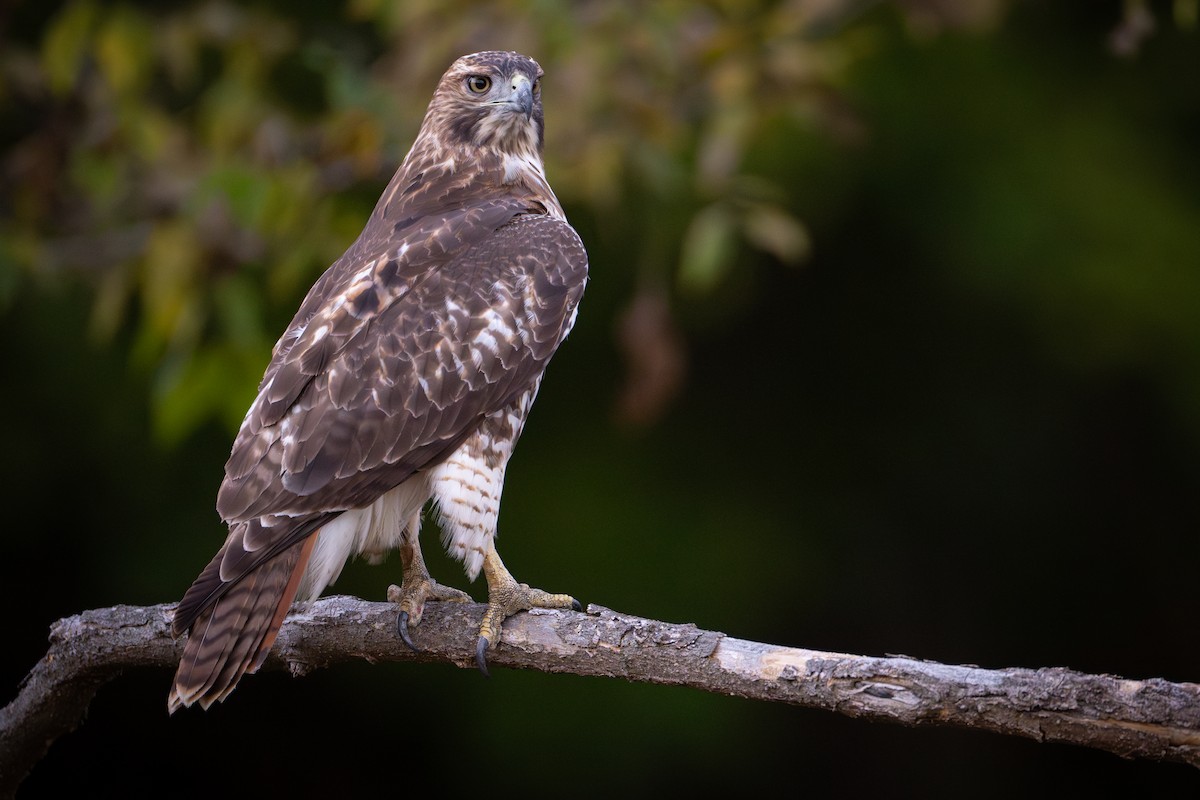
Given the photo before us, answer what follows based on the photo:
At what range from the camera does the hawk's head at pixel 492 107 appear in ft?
13.2

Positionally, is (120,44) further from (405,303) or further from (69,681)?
(69,681)

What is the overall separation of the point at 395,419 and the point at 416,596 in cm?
47

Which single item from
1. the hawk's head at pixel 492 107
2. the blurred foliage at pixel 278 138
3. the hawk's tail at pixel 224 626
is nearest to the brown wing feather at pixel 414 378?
the hawk's tail at pixel 224 626

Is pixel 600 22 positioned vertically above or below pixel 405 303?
above

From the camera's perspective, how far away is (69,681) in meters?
3.29

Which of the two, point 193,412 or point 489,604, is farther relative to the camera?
point 193,412

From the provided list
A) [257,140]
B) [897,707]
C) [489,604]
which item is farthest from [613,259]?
[897,707]

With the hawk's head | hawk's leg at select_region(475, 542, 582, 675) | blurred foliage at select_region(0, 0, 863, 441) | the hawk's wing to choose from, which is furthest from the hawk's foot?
the hawk's head

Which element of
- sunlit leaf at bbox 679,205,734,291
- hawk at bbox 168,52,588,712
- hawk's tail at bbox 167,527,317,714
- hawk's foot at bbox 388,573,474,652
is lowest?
hawk's tail at bbox 167,527,317,714

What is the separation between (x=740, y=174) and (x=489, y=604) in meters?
2.64

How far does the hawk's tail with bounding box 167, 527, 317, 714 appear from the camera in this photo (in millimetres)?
2916

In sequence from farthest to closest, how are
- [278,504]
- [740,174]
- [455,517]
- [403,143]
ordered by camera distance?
[740,174], [403,143], [455,517], [278,504]

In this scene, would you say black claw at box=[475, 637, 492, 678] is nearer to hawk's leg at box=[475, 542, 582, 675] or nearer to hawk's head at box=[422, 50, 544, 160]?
hawk's leg at box=[475, 542, 582, 675]

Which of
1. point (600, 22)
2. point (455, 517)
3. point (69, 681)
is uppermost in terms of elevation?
point (600, 22)
